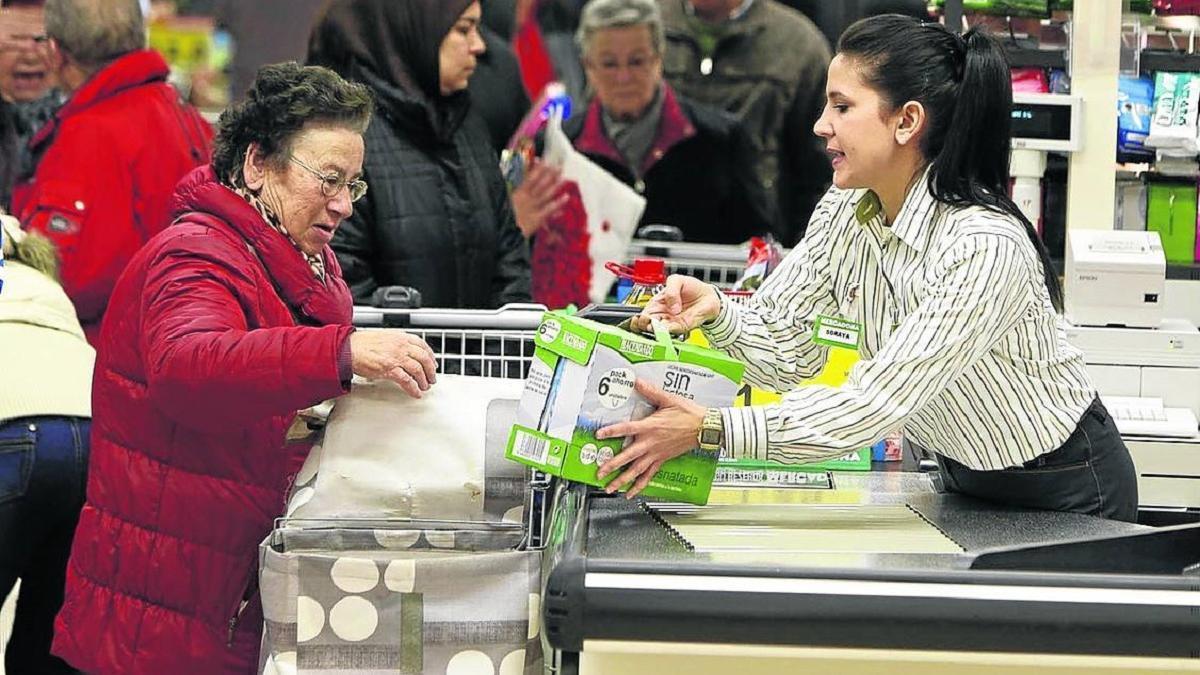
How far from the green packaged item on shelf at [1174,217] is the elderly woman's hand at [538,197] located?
2.10 meters

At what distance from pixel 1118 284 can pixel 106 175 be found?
2.90 meters

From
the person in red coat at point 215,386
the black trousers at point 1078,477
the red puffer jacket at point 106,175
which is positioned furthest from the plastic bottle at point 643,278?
the red puffer jacket at point 106,175

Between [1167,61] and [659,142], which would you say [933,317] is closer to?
[1167,61]

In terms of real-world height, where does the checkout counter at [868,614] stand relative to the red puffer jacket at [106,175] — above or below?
below

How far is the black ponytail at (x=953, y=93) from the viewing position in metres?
2.87

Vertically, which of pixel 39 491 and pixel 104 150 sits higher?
pixel 104 150

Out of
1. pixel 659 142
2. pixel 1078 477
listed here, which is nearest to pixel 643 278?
pixel 1078 477

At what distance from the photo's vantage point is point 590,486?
2951 mm

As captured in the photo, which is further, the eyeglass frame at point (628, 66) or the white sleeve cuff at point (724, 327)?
the eyeglass frame at point (628, 66)

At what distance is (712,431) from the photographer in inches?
108

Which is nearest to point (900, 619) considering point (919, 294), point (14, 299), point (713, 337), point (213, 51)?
point (919, 294)

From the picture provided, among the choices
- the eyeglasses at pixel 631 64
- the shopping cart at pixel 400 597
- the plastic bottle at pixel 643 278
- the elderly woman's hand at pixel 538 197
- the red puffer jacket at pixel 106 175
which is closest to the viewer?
the shopping cart at pixel 400 597

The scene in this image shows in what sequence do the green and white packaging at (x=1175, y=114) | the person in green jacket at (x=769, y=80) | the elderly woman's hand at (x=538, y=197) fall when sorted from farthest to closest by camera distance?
Answer: the person in green jacket at (x=769, y=80) → the elderly woman's hand at (x=538, y=197) → the green and white packaging at (x=1175, y=114)

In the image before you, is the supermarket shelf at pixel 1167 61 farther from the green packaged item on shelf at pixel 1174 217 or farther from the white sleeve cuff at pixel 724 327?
the white sleeve cuff at pixel 724 327
